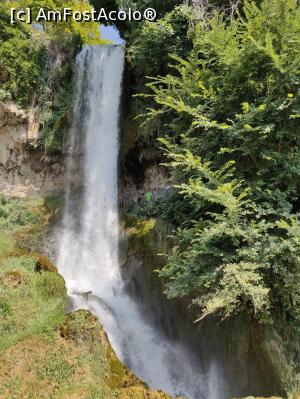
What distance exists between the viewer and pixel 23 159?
13.3 metres

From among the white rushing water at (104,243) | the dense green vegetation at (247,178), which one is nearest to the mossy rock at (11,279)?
the white rushing water at (104,243)

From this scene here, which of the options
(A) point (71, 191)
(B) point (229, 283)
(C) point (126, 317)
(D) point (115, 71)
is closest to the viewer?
(B) point (229, 283)

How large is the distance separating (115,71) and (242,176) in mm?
9926

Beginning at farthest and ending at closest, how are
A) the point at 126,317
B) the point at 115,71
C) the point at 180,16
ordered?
the point at 115,71 < the point at 180,16 < the point at 126,317

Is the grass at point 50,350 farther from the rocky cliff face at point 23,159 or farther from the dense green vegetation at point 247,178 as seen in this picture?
the rocky cliff face at point 23,159

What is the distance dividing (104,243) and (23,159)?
17.7 feet

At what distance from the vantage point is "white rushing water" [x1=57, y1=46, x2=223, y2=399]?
6547mm

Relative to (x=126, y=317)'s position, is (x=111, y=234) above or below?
above

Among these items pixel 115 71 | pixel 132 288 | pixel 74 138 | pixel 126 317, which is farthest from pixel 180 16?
pixel 126 317

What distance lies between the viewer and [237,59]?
629 centimetres

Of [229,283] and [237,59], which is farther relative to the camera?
[237,59]

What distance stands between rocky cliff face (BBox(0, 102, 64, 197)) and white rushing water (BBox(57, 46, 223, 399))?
86 centimetres

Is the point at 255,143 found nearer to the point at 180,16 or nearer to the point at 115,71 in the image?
the point at 180,16

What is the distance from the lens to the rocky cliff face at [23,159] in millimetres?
13031
